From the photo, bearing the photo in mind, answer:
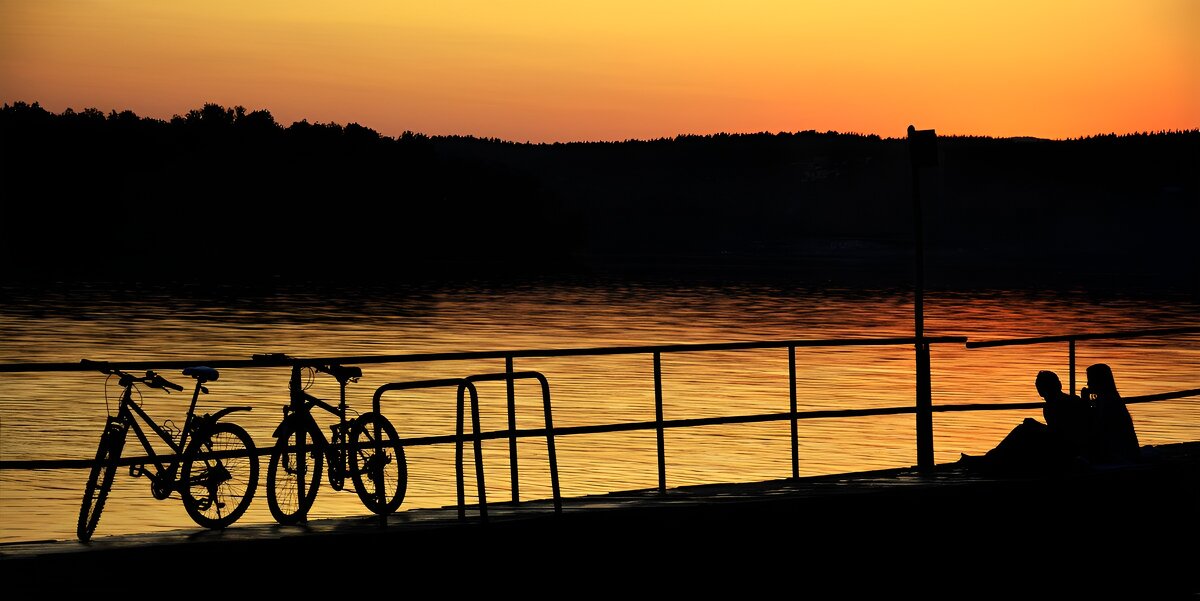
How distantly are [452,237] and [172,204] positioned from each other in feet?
106

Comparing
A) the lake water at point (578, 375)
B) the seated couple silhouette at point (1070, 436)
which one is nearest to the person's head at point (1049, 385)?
the seated couple silhouette at point (1070, 436)

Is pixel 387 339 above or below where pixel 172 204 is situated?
below

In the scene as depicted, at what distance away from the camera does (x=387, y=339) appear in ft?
192

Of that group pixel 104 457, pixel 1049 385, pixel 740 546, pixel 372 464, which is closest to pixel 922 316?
pixel 1049 385

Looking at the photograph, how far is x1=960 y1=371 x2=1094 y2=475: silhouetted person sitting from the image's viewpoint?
11.6m

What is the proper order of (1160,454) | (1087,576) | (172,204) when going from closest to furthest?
(1087,576)
(1160,454)
(172,204)

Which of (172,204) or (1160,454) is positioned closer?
(1160,454)

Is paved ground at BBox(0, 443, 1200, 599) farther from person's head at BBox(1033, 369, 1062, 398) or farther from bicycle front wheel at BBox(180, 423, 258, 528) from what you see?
bicycle front wheel at BBox(180, 423, 258, 528)

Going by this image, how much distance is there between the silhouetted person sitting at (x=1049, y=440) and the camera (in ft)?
38.0

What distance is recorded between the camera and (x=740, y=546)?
1030cm

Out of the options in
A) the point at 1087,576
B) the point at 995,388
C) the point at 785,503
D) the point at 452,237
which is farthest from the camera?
the point at 452,237

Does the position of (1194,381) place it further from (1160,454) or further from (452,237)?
(452,237)

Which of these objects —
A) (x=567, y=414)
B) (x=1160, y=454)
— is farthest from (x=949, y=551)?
(x=567, y=414)

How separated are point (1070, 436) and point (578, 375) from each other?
32704 mm
